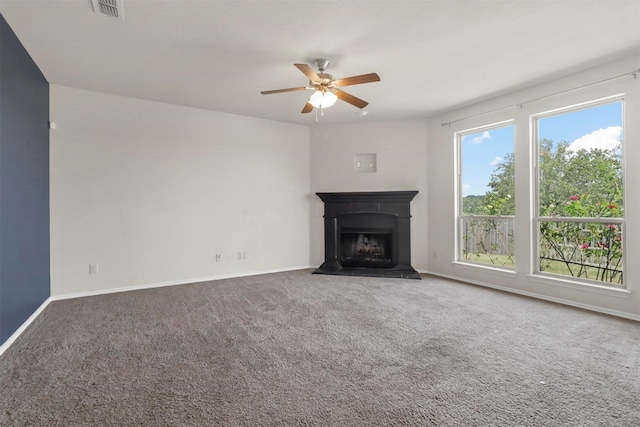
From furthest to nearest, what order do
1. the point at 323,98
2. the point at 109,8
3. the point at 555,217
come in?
the point at 555,217, the point at 323,98, the point at 109,8

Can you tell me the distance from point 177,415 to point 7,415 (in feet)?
3.06

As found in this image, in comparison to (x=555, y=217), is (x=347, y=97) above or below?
above

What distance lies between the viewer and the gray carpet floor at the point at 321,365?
1.67m

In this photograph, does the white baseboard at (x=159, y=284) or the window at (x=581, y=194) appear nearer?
the window at (x=581, y=194)

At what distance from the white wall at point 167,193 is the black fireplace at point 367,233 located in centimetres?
53

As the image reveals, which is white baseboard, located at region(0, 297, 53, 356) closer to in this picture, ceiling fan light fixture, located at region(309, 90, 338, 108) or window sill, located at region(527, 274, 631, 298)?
ceiling fan light fixture, located at region(309, 90, 338, 108)

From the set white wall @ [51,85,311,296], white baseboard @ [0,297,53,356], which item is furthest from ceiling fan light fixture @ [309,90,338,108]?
white baseboard @ [0,297,53,356]

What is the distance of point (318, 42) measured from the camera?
285 centimetres

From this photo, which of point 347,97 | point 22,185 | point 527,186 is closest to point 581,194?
point 527,186

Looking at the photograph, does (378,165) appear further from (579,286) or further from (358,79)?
(579,286)

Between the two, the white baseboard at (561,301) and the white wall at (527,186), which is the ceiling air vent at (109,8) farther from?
the white baseboard at (561,301)

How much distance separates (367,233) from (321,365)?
3634 millimetres

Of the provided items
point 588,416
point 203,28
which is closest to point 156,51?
point 203,28

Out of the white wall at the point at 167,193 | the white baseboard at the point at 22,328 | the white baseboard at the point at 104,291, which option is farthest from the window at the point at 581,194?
the white baseboard at the point at 22,328
